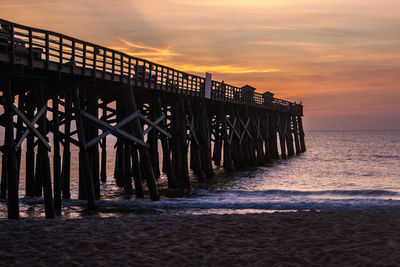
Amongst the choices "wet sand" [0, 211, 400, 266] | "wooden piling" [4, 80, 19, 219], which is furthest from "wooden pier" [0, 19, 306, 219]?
"wet sand" [0, 211, 400, 266]

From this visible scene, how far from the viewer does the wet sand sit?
267 inches

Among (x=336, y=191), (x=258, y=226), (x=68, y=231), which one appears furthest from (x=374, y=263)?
(x=336, y=191)

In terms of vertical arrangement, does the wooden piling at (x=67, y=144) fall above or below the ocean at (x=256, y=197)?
above

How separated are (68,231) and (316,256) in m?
4.61

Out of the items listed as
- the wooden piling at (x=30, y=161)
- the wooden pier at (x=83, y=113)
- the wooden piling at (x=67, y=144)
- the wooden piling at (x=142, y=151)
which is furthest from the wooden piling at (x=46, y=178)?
the wooden piling at (x=142, y=151)

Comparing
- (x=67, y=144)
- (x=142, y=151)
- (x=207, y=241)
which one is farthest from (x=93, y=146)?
(x=207, y=241)

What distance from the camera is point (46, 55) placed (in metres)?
11.5

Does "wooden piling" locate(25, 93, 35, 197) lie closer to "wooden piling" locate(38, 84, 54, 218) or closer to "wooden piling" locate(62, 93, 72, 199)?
"wooden piling" locate(62, 93, 72, 199)

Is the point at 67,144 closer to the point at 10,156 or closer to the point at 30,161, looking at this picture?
the point at 30,161

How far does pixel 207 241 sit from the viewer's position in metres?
7.89

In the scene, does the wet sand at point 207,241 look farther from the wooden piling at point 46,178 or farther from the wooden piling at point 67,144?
the wooden piling at point 67,144

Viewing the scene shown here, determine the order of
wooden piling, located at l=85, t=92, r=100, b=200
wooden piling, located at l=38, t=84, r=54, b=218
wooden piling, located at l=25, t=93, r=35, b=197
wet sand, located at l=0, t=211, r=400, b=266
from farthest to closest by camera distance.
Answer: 1. wooden piling, located at l=85, t=92, r=100, b=200
2. wooden piling, located at l=25, t=93, r=35, b=197
3. wooden piling, located at l=38, t=84, r=54, b=218
4. wet sand, located at l=0, t=211, r=400, b=266

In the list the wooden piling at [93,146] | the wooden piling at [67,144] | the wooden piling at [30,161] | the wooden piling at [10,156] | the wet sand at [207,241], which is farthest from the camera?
the wooden piling at [93,146]

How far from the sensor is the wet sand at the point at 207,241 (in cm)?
678
